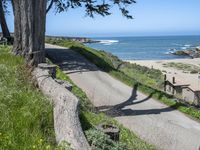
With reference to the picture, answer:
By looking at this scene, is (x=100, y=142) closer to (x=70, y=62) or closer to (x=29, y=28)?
(x=29, y=28)

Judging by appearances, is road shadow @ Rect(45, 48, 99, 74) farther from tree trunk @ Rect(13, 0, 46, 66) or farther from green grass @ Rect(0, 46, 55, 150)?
green grass @ Rect(0, 46, 55, 150)

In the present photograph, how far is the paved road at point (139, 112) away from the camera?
45.4 feet

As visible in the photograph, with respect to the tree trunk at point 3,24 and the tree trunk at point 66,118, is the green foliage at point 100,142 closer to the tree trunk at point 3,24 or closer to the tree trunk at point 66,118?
the tree trunk at point 66,118

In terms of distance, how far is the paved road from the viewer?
13.8 metres

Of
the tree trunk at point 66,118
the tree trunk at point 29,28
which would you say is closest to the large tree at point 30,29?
the tree trunk at point 29,28

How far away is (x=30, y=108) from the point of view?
783 cm

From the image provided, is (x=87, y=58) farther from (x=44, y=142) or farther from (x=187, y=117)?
(x=44, y=142)

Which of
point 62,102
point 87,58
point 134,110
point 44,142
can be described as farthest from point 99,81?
point 44,142

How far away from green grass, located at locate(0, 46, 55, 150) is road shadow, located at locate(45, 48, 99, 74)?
1563 centimetres

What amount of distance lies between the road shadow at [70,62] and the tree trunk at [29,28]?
20.8 ft

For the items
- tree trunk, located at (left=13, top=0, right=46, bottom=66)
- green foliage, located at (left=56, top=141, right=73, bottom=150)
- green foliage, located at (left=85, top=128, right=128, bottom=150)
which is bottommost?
green foliage, located at (left=85, top=128, right=128, bottom=150)

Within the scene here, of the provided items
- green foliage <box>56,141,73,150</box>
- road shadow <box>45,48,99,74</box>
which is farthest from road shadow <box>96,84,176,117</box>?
green foliage <box>56,141,73,150</box>

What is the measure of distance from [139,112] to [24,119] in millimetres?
10459

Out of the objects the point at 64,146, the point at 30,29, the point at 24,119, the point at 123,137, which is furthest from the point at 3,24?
the point at 64,146
